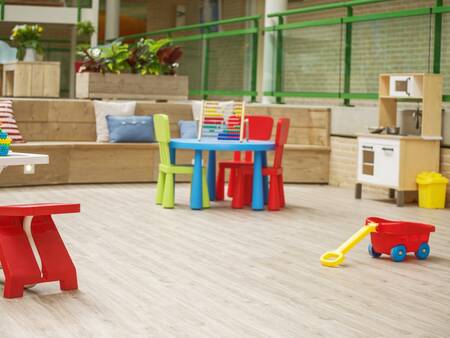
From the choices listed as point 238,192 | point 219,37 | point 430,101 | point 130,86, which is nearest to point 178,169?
point 238,192

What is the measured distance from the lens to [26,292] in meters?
4.50

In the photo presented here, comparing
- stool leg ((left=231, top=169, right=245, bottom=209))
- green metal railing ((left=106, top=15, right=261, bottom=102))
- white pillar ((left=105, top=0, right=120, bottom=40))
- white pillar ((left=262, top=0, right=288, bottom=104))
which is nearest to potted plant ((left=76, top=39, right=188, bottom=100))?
white pillar ((left=262, top=0, right=288, bottom=104))

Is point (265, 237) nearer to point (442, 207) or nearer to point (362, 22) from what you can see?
point (442, 207)

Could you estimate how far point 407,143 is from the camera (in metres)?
8.51

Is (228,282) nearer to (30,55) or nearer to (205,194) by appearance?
(205,194)

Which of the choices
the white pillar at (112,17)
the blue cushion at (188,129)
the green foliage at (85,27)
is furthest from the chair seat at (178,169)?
the white pillar at (112,17)

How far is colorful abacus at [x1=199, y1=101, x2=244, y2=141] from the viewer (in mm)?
8109

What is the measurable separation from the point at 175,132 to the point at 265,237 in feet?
13.7

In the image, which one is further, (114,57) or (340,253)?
(114,57)

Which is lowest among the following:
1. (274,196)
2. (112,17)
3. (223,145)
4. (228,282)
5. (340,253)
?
(228,282)

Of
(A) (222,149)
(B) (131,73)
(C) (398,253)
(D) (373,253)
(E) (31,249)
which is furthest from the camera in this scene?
(B) (131,73)

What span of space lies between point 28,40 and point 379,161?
21.0 feet

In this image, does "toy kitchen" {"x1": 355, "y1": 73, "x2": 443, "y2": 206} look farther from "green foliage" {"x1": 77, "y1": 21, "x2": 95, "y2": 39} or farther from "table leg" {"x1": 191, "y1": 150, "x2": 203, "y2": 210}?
"green foliage" {"x1": 77, "y1": 21, "x2": 95, "y2": 39}

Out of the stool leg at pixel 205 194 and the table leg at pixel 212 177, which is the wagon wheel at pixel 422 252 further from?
the table leg at pixel 212 177
